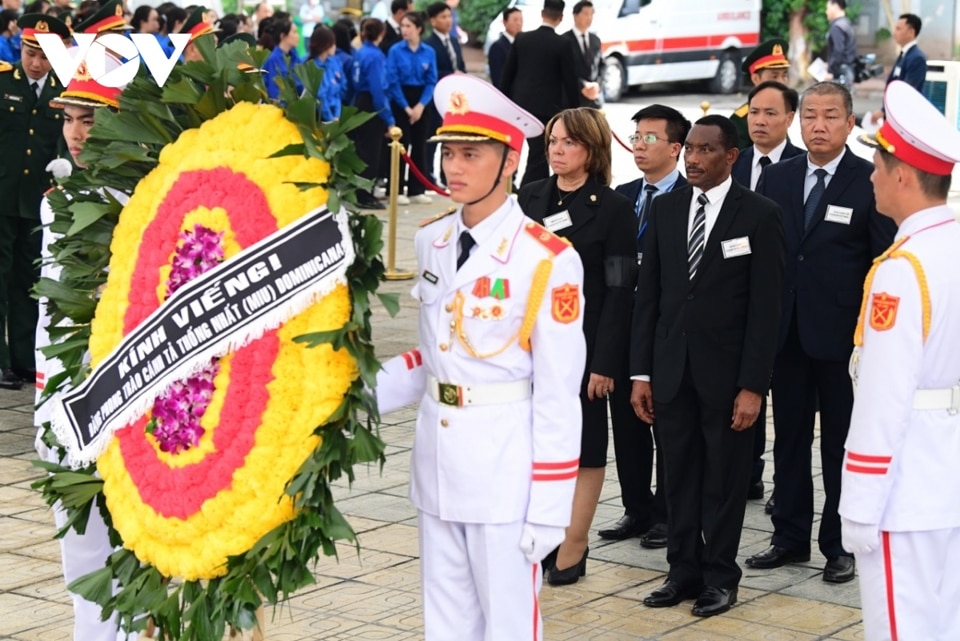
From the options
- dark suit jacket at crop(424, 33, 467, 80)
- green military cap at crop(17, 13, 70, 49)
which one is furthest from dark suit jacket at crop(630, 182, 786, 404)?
dark suit jacket at crop(424, 33, 467, 80)

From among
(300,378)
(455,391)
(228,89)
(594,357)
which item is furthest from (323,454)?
(594,357)

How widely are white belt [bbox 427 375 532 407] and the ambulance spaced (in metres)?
21.9

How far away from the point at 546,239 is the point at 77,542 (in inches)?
72.9

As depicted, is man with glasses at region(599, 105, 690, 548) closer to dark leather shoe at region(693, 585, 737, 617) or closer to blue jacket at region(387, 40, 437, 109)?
dark leather shoe at region(693, 585, 737, 617)

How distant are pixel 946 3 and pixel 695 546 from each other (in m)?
26.2

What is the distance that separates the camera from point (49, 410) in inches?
198

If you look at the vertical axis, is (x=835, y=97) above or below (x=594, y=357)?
above

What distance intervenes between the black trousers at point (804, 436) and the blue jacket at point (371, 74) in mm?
10374

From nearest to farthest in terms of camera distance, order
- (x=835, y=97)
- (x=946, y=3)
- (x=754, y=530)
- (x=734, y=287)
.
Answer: (x=734, y=287) → (x=835, y=97) → (x=754, y=530) → (x=946, y=3)

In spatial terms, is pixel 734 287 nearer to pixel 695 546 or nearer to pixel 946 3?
pixel 695 546

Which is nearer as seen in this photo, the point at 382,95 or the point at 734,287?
the point at 734,287

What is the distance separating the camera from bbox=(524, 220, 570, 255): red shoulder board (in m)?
4.70

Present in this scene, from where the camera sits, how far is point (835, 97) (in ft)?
22.4

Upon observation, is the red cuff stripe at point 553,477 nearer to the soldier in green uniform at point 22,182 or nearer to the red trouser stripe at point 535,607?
the red trouser stripe at point 535,607
